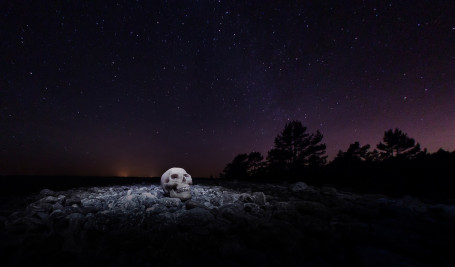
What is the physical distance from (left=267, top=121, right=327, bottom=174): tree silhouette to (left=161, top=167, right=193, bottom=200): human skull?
1995 centimetres

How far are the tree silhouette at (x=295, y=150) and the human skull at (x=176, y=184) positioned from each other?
65.5ft

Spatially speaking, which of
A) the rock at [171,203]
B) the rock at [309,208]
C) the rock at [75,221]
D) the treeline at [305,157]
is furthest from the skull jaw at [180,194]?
the treeline at [305,157]

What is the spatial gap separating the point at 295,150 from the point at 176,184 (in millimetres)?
22618

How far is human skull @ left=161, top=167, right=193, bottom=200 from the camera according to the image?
650 centimetres

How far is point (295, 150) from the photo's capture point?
85.7 ft

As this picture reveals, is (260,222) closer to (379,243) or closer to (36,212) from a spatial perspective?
(379,243)

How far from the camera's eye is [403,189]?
26.5 feet

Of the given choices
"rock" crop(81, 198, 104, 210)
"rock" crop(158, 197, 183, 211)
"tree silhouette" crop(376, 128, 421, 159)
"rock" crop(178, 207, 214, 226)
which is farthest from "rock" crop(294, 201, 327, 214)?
"tree silhouette" crop(376, 128, 421, 159)

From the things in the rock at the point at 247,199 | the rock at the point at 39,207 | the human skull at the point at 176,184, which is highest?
the human skull at the point at 176,184

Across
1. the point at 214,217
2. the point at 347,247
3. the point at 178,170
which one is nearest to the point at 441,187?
Result: the point at 347,247

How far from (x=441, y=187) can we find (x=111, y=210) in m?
12.5

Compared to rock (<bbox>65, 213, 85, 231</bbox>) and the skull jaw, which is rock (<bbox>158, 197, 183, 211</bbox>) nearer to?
the skull jaw

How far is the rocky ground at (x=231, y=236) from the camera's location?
9.80 ft

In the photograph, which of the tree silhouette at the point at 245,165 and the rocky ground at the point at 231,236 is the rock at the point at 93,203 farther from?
the tree silhouette at the point at 245,165
